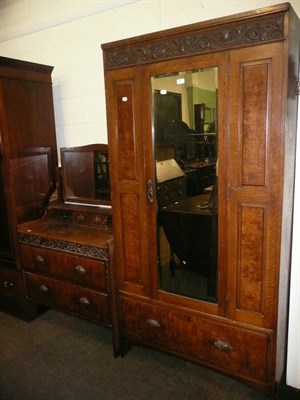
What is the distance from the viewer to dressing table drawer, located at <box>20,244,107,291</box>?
6.82 ft

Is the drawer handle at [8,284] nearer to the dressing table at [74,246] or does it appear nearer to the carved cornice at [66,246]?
the dressing table at [74,246]

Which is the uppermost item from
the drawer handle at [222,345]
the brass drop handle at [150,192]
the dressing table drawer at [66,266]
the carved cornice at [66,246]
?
the brass drop handle at [150,192]

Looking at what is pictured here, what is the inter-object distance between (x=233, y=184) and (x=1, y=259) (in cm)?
207

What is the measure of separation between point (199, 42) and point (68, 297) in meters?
1.86

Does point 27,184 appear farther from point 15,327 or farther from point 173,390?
point 173,390

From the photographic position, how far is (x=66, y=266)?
7.29 ft

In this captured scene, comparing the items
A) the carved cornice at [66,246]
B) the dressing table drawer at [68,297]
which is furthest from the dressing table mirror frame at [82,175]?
the dressing table drawer at [68,297]

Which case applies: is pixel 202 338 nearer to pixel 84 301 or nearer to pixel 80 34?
pixel 84 301

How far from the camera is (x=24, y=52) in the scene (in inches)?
115

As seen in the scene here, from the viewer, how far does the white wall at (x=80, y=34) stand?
217cm

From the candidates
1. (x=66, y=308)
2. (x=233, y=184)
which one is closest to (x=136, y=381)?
(x=66, y=308)

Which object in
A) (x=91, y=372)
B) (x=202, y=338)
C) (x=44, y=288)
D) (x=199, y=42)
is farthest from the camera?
(x=44, y=288)

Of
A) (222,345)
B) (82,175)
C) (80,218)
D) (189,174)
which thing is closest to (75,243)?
(80,218)

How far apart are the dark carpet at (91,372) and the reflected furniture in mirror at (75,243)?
0.82 feet
